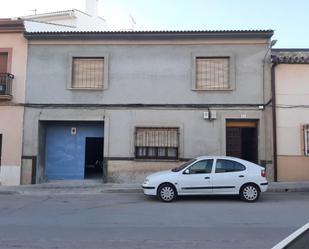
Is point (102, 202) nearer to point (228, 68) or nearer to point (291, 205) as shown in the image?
point (291, 205)

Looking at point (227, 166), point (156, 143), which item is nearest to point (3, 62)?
point (156, 143)

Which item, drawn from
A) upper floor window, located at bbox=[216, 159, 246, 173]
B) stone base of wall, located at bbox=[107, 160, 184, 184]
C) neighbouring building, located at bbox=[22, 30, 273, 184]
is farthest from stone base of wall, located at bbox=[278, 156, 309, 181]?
upper floor window, located at bbox=[216, 159, 246, 173]

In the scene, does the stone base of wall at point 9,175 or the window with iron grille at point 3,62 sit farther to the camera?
the window with iron grille at point 3,62

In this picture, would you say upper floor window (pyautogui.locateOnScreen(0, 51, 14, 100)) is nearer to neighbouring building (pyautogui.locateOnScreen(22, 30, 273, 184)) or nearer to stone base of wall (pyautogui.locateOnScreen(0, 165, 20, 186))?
neighbouring building (pyautogui.locateOnScreen(22, 30, 273, 184))

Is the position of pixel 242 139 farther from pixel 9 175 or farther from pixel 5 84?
pixel 5 84

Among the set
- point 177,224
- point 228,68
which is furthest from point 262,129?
point 177,224

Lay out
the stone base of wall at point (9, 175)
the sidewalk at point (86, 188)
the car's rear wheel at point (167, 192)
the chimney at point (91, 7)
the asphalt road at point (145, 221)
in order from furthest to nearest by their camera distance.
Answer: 1. the chimney at point (91, 7)
2. the stone base of wall at point (9, 175)
3. the sidewalk at point (86, 188)
4. the car's rear wheel at point (167, 192)
5. the asphalt road at point (145, 221)

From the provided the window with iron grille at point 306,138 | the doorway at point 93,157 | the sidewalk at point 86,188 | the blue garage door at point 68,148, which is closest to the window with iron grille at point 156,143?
the sidewalk at point 86,188

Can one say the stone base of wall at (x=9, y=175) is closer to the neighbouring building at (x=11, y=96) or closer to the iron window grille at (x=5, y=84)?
the neighbouring building at (x=11, y=96)

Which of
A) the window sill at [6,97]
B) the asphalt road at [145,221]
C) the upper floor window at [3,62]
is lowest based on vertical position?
the asphalt road at [145,221]

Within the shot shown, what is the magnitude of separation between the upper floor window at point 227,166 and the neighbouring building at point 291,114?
14.0 ft

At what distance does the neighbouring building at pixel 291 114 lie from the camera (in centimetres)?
1598

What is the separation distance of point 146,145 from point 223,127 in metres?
3.27

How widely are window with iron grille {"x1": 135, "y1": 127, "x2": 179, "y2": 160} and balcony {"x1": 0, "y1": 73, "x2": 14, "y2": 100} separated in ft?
18.2
